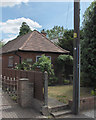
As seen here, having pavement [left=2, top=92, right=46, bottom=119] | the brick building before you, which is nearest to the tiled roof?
the brick building

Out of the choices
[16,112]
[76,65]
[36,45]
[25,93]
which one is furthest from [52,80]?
[16,112]

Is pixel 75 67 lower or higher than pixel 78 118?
higher

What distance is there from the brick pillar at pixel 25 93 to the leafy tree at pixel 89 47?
3969 mm

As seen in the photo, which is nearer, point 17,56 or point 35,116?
point 35,116

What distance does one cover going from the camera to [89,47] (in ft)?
26.0

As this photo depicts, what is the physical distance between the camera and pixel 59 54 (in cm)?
1260

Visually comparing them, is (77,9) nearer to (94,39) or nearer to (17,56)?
(94,39)

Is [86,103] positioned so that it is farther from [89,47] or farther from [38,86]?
[89,47]

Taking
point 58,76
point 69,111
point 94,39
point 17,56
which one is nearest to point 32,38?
point 17,56

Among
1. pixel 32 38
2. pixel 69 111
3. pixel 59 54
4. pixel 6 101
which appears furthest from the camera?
pixel 32 38

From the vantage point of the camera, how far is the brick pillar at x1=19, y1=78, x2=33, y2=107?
5434 mm

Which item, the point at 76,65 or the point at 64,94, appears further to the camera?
the point at 64,94

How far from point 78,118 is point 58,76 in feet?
23.3

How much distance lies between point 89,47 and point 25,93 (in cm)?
486
